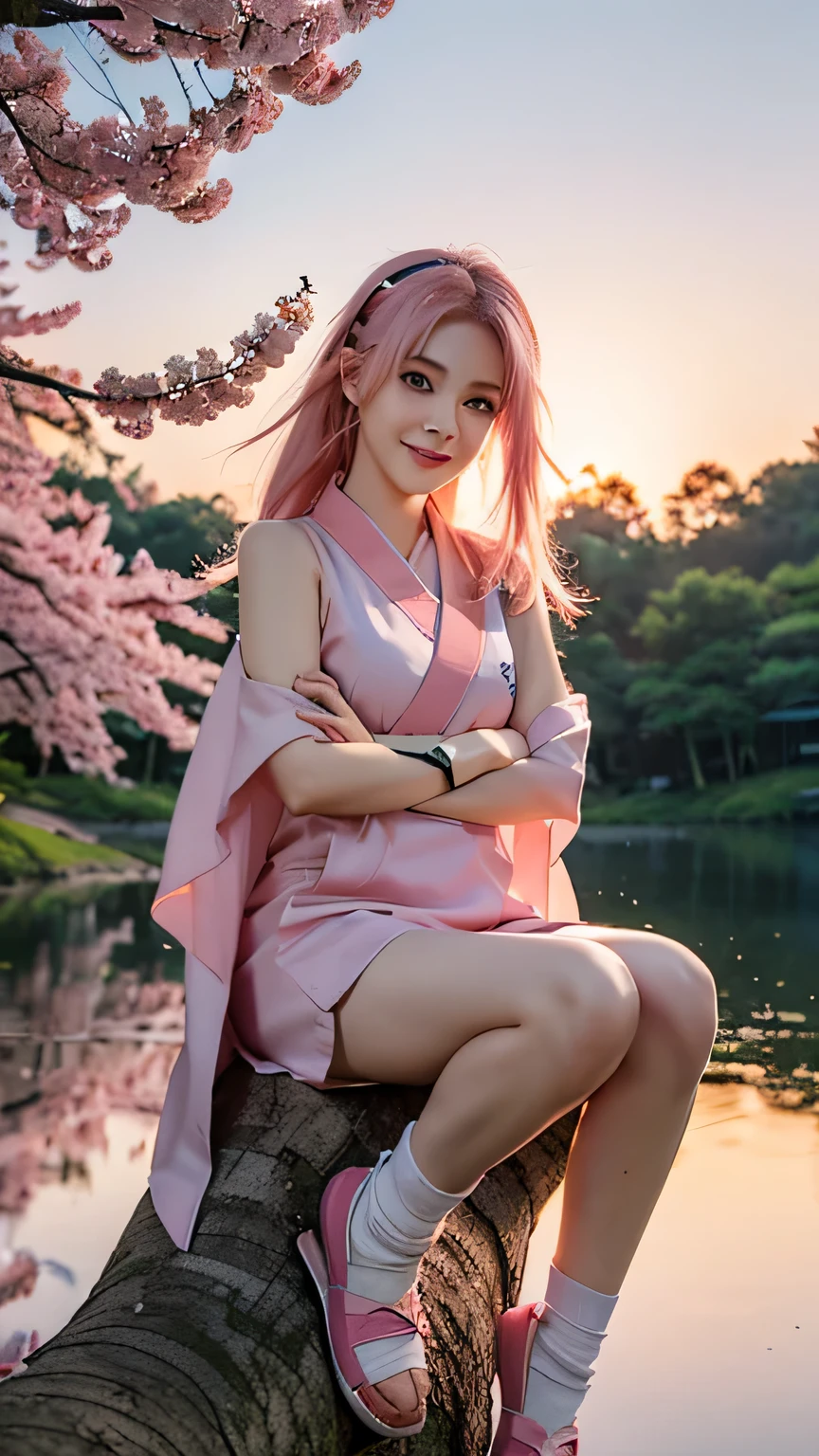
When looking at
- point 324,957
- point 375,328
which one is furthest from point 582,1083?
point 375,328

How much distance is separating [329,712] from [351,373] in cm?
46

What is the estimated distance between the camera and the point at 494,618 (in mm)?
1685

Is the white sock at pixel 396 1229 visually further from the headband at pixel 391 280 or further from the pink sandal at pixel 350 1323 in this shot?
the headband at pixel 391 280

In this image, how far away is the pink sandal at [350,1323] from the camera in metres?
1.24

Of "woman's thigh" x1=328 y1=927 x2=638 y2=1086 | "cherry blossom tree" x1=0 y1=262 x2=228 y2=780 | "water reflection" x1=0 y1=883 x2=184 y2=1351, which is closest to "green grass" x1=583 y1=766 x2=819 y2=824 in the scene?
"cherry blossom tree" x1=0 y1=262 x2=228 y2=780

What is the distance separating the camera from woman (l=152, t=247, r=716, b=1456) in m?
1.28

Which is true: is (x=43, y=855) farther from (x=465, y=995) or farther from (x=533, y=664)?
(x=465, y=995)

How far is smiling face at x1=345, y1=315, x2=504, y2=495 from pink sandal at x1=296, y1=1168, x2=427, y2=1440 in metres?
0.83

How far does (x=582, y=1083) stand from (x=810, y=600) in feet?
25.4

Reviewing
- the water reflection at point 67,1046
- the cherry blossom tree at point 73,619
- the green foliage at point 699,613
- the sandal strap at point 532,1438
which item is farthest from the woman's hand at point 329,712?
the green foliage at point 699,613

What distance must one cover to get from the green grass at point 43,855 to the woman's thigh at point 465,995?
228 inches

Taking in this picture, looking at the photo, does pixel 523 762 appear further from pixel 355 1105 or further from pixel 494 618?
pixel 355 1105

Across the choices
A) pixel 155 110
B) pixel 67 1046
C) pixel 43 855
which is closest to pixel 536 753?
pixel 155 110

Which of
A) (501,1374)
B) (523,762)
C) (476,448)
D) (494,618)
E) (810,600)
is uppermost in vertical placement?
(810,600)
